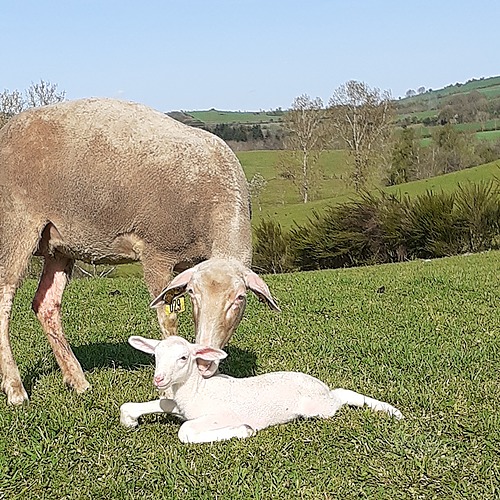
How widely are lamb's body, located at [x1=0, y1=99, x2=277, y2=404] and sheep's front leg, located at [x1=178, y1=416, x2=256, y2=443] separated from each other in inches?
48.3

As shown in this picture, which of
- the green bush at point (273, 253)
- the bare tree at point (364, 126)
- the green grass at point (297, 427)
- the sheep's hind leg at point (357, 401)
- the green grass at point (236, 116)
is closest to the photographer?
the green grass at point (297, 427)

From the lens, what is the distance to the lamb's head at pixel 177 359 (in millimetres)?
4551

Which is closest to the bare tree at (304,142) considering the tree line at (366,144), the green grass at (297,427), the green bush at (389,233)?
the tree line at (366,144)

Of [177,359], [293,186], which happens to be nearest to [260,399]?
[177,359]

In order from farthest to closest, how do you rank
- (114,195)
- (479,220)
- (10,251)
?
(479,220) < (10,251) < (114,195)

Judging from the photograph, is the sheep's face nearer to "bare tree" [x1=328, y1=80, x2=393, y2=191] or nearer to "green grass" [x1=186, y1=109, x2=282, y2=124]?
"bare tree" [x1=328, y1=80, x2=393, y2=191]

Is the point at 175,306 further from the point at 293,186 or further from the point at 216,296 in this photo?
the point at 293,186

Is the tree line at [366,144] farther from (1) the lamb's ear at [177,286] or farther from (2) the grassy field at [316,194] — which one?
(1) the lamb's ear at [177,286]

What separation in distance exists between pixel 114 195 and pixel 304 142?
53.6 metres

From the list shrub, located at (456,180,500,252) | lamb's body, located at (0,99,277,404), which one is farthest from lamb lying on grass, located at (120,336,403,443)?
shrub, located at (456,180,500,252)

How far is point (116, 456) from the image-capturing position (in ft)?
14.9

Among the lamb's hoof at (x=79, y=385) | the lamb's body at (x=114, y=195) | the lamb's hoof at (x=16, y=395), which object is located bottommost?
the lamb's hoof at (x=79, y=385)

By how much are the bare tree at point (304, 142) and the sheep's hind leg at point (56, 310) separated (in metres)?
52.5

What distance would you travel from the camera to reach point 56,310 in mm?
6621
